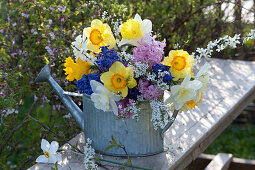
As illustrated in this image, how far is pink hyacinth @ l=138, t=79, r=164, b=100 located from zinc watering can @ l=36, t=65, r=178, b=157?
0.04 m

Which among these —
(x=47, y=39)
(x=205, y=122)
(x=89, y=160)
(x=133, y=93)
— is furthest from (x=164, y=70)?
(x=47, y=39)

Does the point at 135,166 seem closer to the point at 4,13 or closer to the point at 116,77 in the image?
the point at 116,77

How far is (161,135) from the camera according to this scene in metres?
1.28

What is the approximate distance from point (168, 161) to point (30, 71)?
1.09 metres

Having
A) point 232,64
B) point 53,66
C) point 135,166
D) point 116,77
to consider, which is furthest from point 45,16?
point 232,64

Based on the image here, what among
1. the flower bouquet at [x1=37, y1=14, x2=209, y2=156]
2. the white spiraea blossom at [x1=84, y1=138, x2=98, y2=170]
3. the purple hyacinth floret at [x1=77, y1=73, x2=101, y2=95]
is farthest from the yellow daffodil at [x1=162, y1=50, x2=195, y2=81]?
the white spiraea blossom at [x1=84, y1=138, x2=98, y2=170]

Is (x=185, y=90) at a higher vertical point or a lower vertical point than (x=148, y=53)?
lower

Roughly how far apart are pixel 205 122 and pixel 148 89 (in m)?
0.56

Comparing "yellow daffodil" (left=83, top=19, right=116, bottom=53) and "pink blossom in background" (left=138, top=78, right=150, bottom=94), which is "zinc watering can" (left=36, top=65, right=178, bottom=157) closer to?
"pink blossom in background" (left=138, top=78, right=150, bottom=94)

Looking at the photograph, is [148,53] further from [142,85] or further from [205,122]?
[205,122]

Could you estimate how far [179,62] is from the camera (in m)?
1.17

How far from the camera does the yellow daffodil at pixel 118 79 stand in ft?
3.73

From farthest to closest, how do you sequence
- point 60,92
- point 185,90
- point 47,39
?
point 47,39 < point 60,92 < point 185,90

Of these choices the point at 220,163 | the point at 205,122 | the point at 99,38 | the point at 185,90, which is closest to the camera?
the point at 185,90
